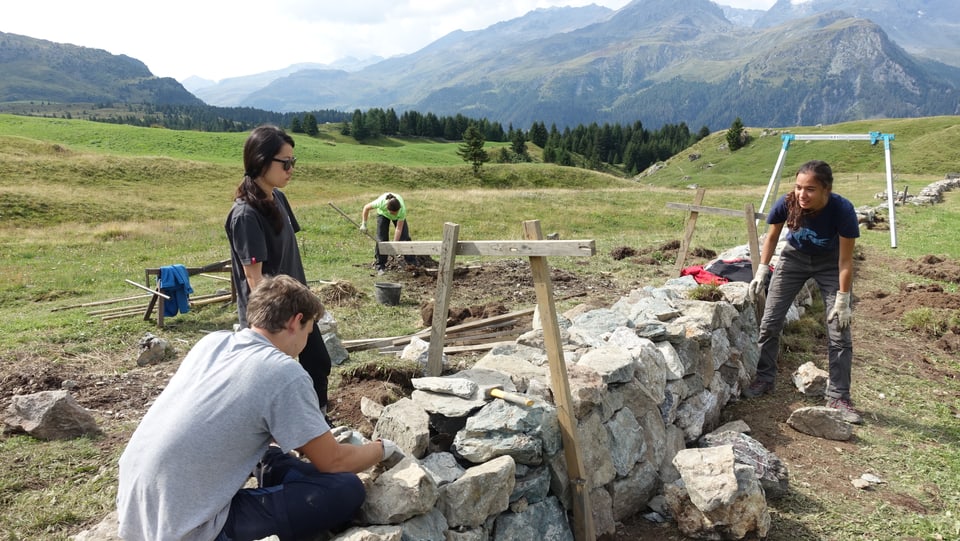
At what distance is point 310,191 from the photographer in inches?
1538

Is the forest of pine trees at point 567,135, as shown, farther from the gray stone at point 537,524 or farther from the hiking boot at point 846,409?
the gray stone at point 537,524

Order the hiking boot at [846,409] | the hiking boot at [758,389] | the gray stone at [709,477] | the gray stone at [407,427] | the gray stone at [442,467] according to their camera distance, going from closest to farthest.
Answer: the gray stone at [442,467], the gray stone at [407,427], the gray stone at [709,477], the hiking boot at [846,409], the hiking boot at [758,389]

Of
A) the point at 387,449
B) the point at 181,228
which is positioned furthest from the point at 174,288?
the point at 181,228

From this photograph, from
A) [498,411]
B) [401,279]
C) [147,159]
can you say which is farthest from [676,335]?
[147,159]

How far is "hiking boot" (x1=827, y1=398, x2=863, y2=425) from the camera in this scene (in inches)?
226

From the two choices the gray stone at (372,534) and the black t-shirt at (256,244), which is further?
the black t-shirt at (256,244)

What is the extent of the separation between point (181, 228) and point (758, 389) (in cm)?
2048

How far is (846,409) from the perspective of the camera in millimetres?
5832

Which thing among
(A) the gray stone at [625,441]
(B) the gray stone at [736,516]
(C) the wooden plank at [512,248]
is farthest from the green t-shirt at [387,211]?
(B) the gray stone at [736,516]

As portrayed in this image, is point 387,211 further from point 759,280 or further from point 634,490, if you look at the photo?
point 634,490

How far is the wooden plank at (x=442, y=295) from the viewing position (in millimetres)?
4469

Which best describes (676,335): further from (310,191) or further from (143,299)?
(310,191)

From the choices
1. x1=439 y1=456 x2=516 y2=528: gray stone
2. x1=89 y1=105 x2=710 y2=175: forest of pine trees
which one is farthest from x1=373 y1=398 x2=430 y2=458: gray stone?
x1=89 y1=105 x2=710 y2=175: forest of pine trees

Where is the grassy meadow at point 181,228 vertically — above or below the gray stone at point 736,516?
above
